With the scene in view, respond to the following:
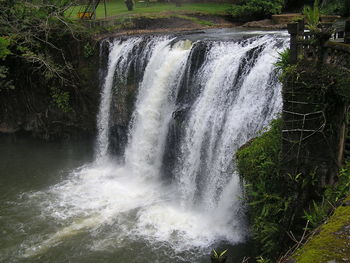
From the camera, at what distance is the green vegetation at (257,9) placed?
766 inches

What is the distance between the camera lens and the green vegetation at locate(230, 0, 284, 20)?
1947 cm

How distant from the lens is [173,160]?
12.1 meters

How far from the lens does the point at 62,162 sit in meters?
14.8

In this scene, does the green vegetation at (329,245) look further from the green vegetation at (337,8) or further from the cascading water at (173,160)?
the green vegetation at (337,8)

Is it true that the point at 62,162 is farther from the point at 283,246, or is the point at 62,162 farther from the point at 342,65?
the point at 342,65

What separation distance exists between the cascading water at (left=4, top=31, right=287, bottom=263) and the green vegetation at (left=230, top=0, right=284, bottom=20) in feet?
25.8

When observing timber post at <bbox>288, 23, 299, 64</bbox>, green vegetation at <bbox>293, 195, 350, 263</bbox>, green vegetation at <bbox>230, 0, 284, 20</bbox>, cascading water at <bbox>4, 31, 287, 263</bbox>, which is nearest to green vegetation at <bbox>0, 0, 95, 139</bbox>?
cascading water at <bbox>4, 31, 287, 263</bbox>

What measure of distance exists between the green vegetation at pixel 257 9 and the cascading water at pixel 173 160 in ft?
25.8

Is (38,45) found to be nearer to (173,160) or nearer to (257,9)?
(173,160)

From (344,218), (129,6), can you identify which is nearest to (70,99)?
(129,6)

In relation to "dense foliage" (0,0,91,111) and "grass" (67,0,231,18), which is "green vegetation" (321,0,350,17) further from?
"dense foliage" (0,0,91,111)

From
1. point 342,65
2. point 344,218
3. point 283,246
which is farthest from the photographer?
point 283,246

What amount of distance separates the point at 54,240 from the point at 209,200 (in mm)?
4233

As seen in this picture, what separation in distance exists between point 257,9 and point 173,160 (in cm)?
1134
